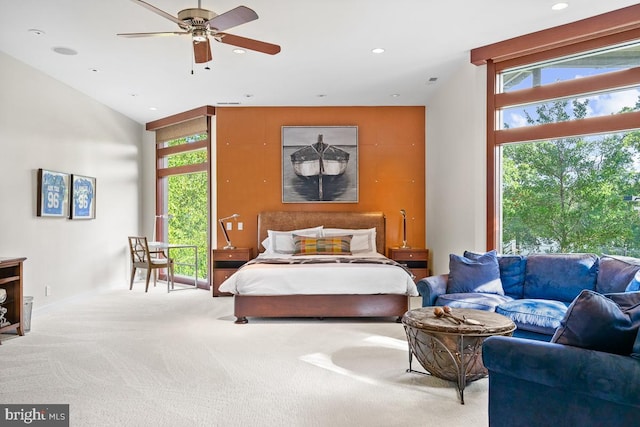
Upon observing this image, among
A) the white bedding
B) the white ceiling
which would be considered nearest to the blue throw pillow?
the white bedding

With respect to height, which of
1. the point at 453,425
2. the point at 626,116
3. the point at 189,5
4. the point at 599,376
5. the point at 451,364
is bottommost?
the point at 453,425

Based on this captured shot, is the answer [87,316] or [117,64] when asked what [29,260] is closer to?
[87,316]

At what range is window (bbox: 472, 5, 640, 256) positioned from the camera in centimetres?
380

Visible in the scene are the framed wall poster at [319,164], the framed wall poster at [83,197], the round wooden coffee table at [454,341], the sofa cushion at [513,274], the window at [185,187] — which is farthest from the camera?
the window at [185,187]

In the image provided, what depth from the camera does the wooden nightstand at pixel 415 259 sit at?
6301mm

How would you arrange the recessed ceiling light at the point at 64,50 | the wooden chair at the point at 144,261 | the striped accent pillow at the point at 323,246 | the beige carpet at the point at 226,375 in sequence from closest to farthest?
the beige carpet at the point at 226,375 < the recessed ceiling light at the point at 64,50 < the striped accent pillow at the point at 323,246 < the wooden chair at the point at 144,261

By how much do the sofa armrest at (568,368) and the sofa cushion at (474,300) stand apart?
1707mm

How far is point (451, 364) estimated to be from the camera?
2824 millimetres

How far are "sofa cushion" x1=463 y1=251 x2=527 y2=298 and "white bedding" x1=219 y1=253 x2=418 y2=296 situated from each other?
0.98m

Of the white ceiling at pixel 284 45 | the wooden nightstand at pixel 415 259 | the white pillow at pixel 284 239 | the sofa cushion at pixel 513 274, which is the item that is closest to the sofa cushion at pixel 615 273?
the sofa cushion at pixel 513 274

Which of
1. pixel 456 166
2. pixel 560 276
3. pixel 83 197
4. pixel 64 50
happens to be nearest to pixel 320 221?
pixel 456 166

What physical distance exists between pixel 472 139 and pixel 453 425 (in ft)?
11.4

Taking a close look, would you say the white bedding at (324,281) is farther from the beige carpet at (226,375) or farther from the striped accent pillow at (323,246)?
the striped accent pillow at (323,246)

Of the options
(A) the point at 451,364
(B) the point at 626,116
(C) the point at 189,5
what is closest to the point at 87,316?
(C) the point at 189,5
